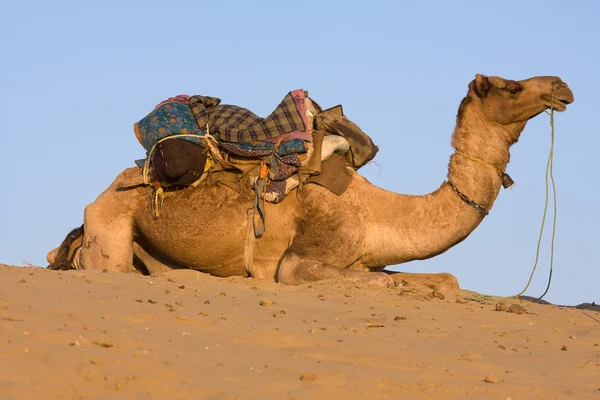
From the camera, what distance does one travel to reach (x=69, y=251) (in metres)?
10.2

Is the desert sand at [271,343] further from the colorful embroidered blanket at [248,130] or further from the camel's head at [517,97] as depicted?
the camel's head at [517,97]

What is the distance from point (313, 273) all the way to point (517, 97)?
8.23 feet

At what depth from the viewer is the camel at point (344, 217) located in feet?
30.7

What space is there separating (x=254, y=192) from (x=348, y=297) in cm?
184

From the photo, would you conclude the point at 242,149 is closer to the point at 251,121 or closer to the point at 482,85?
the point at 251,121

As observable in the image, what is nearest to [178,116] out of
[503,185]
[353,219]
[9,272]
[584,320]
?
[353,219]

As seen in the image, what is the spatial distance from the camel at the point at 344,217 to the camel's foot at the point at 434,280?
0.01 metres

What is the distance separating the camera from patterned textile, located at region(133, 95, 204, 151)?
928 centimetres

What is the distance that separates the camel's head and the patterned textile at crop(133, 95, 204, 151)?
2.64 metres

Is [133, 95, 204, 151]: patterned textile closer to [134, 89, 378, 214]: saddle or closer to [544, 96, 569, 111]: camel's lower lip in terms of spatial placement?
[134, 89, 378, 214]: saddle

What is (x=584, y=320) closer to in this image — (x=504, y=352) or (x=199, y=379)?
(x=504, y=352)

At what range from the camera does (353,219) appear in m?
9.38

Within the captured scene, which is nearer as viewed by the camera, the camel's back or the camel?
the camel

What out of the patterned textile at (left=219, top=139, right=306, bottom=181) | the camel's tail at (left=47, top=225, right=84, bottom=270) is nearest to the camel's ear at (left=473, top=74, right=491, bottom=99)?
the patterned textile at (left=219, top=139, right=306, bottom=181)
